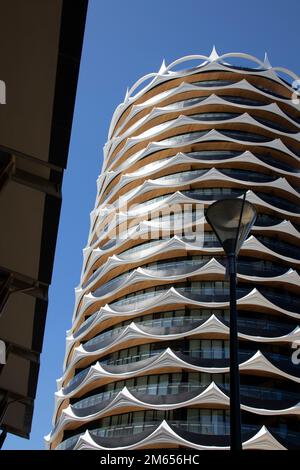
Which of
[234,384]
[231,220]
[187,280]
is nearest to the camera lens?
[234,384]

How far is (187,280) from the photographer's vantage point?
152ft

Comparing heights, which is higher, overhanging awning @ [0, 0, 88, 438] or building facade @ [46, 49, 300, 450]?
building facade @ [46, 49, 300, 450]

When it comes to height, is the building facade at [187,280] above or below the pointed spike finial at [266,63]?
below

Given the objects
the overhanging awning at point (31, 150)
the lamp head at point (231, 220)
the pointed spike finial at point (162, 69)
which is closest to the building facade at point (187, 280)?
the pointed spike finial at point (162, 69)

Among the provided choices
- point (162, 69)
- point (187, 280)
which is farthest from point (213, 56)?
point (187, 280)

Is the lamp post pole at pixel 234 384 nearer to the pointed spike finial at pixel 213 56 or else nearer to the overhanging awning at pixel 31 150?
the overhanging awning at pixel 31 150

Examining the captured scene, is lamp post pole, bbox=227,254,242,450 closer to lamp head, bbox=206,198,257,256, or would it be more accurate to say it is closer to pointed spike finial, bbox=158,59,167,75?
lamp head, bbox=206,198,257,256

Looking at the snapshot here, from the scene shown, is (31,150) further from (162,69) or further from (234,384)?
(162,69)

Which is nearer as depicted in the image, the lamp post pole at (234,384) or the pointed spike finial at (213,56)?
the lamp post pole at (234,384)

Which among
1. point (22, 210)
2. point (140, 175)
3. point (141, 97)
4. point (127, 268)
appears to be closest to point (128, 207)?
point (140, 175)

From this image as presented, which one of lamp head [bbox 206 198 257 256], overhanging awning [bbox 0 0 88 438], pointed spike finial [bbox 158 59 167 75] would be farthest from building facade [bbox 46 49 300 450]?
lamp head [bbox 206 198 257 256]

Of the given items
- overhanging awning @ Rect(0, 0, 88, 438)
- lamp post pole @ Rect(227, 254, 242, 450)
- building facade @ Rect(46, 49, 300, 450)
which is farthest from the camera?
building facade @ Rect(46, 49, 300, 450)

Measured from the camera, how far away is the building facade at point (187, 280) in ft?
128

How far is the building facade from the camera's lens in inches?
1540
